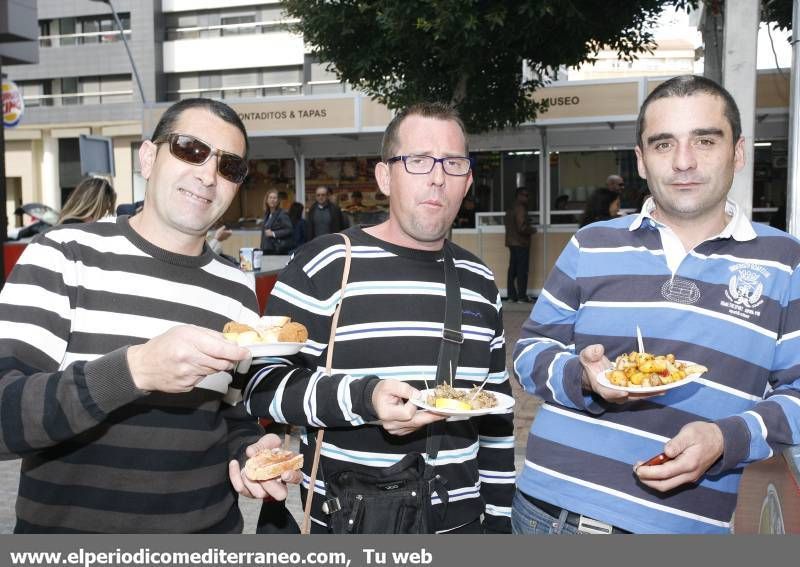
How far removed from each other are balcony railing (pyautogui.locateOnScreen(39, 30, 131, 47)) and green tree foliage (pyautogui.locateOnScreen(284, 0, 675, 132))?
32.0 metres

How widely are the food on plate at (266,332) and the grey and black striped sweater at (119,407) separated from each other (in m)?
0.22

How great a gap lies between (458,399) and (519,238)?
43.7 feet

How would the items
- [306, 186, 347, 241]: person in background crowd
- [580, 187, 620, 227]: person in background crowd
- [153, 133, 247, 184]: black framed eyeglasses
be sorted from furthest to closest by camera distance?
[306, 186, 347, 241]: person in background crowd
[580, 187, 620, 227]: person in background crowd
[153, 133, 247, 184]: black framed eyeglasses

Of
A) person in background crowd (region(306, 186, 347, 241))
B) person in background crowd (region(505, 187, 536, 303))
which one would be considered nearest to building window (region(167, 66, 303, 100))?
person in background crowd (region(306, 186, 347, 241))

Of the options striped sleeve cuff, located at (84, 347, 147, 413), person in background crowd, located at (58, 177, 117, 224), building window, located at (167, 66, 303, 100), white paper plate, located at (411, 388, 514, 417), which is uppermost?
building window, located at (167, 66, 303, 100)

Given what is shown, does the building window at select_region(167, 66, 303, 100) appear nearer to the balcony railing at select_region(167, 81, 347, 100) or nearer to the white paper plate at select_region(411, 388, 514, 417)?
the balcony railing at select_region(167, 81, 347, 100)

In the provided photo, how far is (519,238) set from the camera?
1523cm

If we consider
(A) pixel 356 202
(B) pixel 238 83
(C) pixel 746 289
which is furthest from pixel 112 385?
(B) pixel 238 83

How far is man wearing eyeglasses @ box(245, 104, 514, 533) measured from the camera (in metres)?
2.39

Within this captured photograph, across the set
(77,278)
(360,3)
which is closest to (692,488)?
(77,278)

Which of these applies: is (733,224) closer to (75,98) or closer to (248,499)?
(248,499)

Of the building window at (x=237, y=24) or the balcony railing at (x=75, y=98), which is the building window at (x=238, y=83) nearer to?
the building window at (x=237, y=24)

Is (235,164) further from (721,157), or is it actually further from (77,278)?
(721,157)

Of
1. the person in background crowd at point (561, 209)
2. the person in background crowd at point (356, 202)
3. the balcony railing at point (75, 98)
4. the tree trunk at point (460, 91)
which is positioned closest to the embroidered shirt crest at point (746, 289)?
the tree trunk at point (460, 91)
